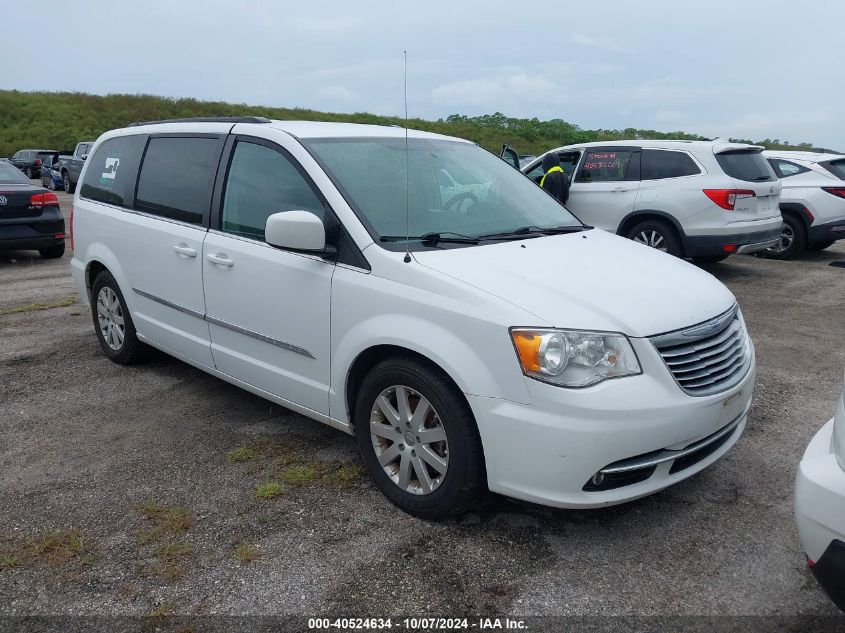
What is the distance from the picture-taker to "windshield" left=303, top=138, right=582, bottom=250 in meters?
3.63

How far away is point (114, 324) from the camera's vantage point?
17.7 feet

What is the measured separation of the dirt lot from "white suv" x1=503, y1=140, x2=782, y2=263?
4.19 m

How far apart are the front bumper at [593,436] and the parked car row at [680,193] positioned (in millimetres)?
6228

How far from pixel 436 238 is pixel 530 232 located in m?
0.65

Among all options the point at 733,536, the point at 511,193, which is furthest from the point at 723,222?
the point at 733,536

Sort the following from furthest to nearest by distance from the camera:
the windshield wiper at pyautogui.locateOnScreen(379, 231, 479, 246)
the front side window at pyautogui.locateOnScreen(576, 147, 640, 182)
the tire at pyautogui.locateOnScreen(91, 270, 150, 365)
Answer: the front side window at pyautogui.locateOnScreen(576, 147, 640, 182), the tire at pyautogui.locateOnScreen(91, 270, 150, 365), the windshield wiper at pyautogui.locateOnScreen(379, 231, 479, 246)

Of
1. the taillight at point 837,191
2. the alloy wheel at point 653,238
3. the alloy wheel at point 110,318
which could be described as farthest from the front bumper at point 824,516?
the taillight at point 837,191

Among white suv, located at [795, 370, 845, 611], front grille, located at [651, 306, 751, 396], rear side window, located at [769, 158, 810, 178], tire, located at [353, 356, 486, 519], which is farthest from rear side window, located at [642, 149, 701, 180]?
white suv, located at [795, 370, 845, 611]

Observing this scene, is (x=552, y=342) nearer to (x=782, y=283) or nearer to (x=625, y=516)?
(x=625, y=516)

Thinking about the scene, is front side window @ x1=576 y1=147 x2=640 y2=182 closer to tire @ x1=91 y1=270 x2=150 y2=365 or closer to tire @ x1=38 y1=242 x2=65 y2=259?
tire @ x1=91 y1=270 x2=150 y2=365

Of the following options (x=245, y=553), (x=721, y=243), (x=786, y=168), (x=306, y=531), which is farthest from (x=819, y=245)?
(x=245, y=553)

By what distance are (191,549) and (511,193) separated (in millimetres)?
2604

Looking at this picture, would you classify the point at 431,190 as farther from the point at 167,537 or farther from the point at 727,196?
the point at 727,196

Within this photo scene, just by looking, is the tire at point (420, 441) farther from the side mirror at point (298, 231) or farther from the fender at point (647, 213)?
the fender at point (647, 213)
